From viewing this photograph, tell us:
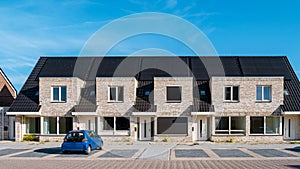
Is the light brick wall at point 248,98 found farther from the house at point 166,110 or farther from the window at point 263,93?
the window at point 263,93

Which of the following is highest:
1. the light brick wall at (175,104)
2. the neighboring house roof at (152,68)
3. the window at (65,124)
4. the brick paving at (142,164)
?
the neighboring house roof at (152,68)

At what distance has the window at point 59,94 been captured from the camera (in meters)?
26.0

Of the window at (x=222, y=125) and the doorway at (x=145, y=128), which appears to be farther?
the doorway at (x=145, y=128)

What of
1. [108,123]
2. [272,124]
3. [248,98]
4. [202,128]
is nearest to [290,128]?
[272,124]

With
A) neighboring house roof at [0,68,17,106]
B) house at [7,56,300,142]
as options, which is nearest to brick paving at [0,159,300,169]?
house at [7,56,300,142]

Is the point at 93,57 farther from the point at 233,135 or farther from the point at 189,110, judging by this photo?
the point at 233,135

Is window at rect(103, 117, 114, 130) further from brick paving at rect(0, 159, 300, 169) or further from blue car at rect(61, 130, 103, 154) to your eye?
brick paving at rect(0, 159, 300, 169)

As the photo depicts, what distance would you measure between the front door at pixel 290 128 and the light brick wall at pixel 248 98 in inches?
60.0

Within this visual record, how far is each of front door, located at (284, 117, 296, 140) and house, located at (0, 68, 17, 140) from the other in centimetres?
1996

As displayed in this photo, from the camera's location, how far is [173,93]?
84.7 feet

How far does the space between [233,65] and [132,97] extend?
9.65 meters

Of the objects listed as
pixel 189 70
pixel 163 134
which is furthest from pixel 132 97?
pixel 189 70

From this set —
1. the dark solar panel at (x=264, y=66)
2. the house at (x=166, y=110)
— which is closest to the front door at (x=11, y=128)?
the house at (x=166, y=110)

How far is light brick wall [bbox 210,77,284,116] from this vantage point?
83.4 feet
